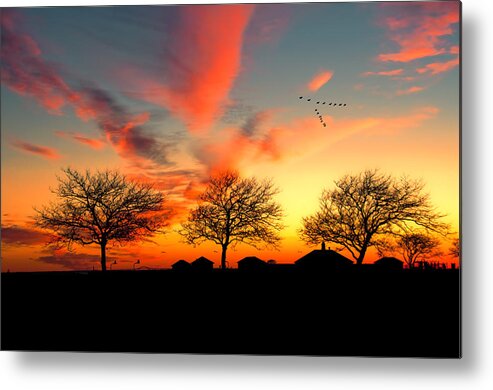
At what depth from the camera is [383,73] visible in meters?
4.99

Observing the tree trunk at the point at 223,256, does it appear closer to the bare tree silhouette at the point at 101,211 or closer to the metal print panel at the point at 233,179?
the metal print panel at the point at 233,179

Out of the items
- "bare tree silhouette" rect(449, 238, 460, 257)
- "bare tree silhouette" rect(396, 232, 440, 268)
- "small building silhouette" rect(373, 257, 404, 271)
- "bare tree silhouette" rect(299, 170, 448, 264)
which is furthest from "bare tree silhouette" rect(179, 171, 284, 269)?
"bare tree silhouette" rect(449, 238, 460, 257)

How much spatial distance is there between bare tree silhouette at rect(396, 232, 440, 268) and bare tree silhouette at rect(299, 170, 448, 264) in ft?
0.17

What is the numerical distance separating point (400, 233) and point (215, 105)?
1461 millimetres

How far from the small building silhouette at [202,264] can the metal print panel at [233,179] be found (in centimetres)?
Answer: 3

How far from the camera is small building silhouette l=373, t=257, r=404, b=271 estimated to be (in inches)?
195

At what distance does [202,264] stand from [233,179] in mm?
593

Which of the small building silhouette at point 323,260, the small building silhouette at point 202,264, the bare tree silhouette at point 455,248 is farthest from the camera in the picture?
the small building silhouette at point 202,264

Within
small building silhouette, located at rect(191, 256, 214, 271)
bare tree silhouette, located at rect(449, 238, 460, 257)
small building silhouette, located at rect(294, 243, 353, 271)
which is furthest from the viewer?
small building silhouette, located at rect(191, 256, 214, 271)

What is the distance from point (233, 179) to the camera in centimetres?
511

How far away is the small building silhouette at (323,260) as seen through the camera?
16.4ft

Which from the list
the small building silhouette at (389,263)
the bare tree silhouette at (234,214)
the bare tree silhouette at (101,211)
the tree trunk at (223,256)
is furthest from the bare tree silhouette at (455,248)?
the bare tree silhouette at (101,211)

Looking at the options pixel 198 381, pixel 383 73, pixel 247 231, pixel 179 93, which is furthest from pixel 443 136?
pixel 198 381

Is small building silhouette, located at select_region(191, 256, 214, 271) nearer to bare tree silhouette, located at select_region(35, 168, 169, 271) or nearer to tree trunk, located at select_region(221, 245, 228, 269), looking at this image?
tree trunk, located at select_region(221, 245, 228, 269)
